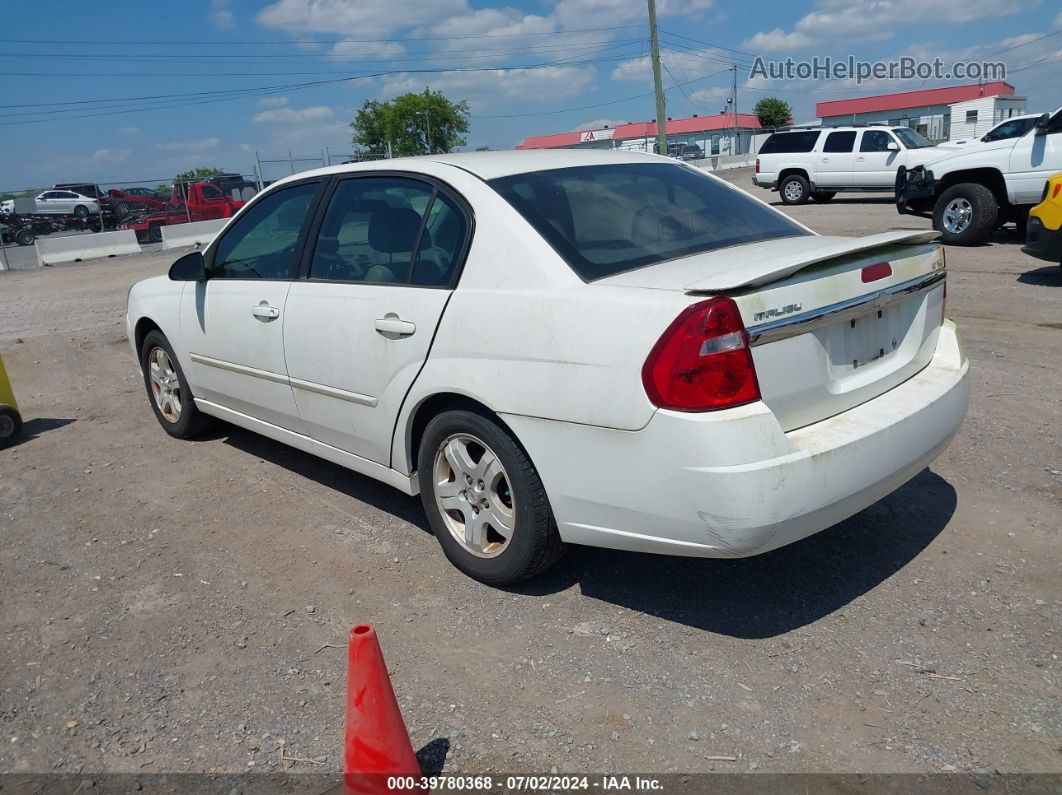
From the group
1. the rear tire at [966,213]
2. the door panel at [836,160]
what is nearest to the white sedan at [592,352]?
the rear tire at [966,213]

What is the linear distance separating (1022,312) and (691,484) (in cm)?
664

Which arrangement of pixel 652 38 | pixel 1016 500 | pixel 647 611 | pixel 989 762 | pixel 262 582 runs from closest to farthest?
pixel 989 762 < pixel 647 611 < pixel 262 582 < pixel 1016 500 < pixel 652 38

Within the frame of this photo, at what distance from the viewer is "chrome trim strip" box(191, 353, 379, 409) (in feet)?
12.6

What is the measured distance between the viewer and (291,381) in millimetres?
4254

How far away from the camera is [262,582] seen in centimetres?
373

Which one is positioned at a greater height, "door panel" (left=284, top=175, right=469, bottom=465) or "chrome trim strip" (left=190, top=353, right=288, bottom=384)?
"door panel" (left=284, top=175, right=469, bottom=465)

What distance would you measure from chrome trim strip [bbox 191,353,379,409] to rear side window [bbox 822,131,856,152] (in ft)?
62.8

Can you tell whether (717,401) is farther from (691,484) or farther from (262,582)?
(262,582)

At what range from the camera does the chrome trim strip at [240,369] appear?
438 cm

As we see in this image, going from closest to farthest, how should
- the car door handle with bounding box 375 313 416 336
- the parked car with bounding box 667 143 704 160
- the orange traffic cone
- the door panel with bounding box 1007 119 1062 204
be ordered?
the orange traffic cone
the car door handle with bounding box 375 313 416 336
the door panel with bounding box 1007 119 1062 204
the parked car with bounding box 667 143 704 160

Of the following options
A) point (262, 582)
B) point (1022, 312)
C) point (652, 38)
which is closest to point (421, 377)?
point (262, 582)

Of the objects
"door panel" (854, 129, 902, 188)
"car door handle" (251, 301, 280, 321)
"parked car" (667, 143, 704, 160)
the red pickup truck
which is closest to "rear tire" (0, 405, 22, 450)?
"car door handle" (251, 301, 280, 321)

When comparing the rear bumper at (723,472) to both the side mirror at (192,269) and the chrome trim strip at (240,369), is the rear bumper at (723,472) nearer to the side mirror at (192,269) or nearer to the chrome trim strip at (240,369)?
the chrome trim strip at (240,369)

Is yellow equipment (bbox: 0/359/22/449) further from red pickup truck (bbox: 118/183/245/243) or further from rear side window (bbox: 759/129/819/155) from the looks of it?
red pickup truck (bbox: 118/183/245/243)
